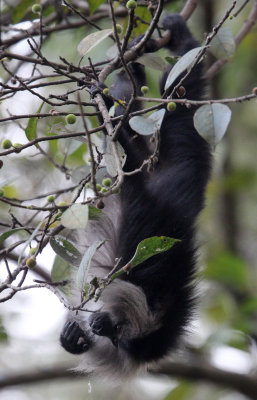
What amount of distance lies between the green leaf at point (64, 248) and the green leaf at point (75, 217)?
1.37 feet

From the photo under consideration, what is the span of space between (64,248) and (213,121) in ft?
2.57

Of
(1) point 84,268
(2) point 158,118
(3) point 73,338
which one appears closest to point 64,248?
(1) point 84,268

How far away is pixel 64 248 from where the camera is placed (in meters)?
2.42

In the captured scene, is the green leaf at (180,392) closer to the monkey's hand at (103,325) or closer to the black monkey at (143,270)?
the black monkey at (143,270)

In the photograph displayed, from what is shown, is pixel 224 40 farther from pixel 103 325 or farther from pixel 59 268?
pixel 103 325

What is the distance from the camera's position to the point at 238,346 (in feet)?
14.5

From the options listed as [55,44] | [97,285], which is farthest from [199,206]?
[55,44]

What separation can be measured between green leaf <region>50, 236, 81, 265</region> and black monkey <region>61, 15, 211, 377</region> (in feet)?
2.48

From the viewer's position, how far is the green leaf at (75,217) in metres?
A: 1.91

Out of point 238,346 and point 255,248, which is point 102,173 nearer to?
point 238,346

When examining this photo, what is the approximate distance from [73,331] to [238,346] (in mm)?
1641

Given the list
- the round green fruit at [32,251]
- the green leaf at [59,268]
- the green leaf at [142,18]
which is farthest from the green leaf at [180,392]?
the round green fruit at [32,251]

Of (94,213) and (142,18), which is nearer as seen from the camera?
(94,213)

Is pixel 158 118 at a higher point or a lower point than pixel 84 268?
higher
